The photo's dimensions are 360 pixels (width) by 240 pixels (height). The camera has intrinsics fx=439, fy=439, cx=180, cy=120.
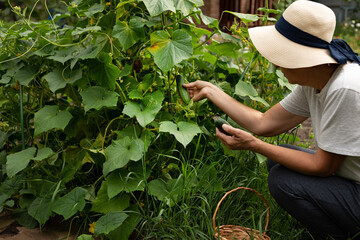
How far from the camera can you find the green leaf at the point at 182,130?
1.89 metres

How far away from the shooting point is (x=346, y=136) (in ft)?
5.44

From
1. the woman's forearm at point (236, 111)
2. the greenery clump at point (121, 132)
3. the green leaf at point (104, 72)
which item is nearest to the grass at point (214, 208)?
the greenery clump at point (121, 132)

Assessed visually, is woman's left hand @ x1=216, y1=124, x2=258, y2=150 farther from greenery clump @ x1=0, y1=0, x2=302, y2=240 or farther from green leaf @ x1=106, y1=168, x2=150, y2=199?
green leaf @ x1=106, y1=168, x2=150, y2=199

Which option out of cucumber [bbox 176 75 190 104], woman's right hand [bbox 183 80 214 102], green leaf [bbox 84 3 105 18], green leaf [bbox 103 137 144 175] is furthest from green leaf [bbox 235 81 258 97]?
green leaf [bbox 84 3 105 18]

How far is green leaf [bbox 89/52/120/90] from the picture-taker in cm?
193

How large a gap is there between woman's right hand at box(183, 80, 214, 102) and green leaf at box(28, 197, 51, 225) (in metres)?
0.86

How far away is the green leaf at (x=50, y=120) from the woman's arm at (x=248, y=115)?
0.61 m

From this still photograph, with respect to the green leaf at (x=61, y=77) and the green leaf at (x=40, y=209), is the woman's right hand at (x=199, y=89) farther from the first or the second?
the green leaf at (x=40, y=209)

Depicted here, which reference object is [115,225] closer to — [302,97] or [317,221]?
[317,221]

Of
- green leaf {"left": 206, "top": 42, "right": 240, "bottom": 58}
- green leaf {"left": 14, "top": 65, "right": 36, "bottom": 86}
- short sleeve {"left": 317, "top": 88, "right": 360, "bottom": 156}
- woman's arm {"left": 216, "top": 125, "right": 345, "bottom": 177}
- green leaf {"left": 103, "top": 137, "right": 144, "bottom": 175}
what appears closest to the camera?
short sleeve {"left": 317, "top": 88, "right": 360, "bottom": 156}

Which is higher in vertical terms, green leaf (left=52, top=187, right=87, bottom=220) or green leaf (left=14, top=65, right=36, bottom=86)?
green leaf (left=14, top=65, right=36, bottom=86)

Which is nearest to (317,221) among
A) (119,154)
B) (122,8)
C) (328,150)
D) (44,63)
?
(328,150)

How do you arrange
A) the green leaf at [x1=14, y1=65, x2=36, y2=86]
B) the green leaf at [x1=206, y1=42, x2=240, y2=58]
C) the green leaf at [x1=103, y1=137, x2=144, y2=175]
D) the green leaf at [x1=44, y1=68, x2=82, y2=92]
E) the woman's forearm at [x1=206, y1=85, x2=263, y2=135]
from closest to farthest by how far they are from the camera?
the green leaf at [x1=103, y1=137, x2=144, y2=175] < the green leaf at [x1=44, y1=68, x2=82, y2=92] < the green leaf at [x1=14, y1=65, x2=36, y2=86] < the woman's forearm at [x1=206, y1=85, x2=263, y2=135] < the green leaf at [x1=206, y1=42, x2=240, y2=58]

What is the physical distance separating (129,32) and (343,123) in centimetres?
97
